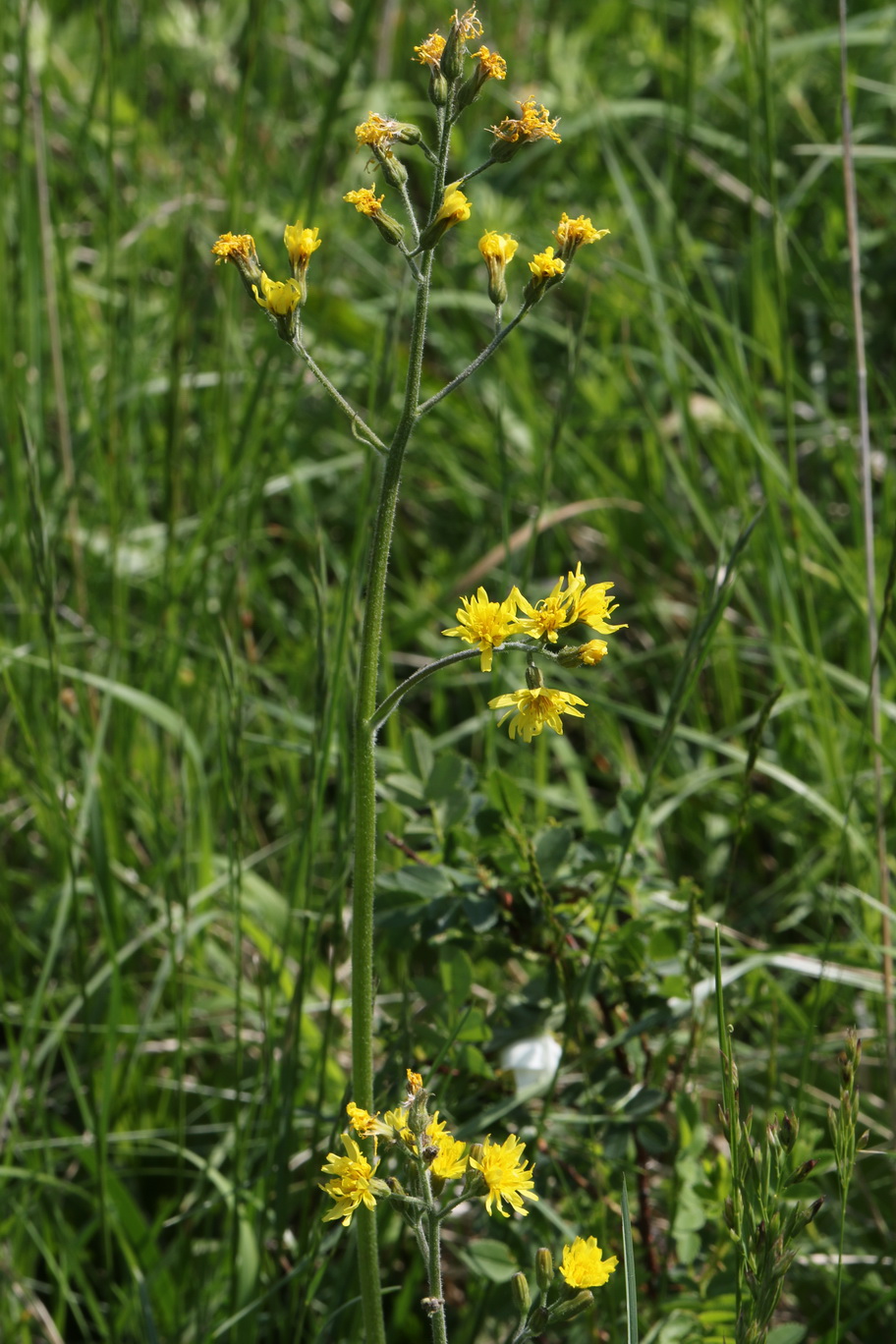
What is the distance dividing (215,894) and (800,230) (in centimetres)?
298

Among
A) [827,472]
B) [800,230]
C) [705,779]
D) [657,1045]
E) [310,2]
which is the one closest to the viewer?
[657,1045]

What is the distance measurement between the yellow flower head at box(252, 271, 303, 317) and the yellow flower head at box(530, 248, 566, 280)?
26 cm

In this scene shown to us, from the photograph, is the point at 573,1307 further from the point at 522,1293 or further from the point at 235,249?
the point at 235,249

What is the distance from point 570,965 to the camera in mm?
1904

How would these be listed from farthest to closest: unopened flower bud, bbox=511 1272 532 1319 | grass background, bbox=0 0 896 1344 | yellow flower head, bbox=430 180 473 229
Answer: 1. grass background, bbox=0 0 896 1344
2. unopened flower bud, bbox=511 1272 532 1319
3. yellow flower head, bbox=430 180 473 229

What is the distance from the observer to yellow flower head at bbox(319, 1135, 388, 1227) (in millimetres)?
1306

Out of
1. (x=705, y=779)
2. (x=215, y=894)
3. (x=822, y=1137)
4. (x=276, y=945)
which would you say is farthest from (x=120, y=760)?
(x=822, y=1137)

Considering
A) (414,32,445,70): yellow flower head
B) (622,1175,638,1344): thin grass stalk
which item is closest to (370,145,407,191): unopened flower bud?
(414,32,445,70): yellow flower head

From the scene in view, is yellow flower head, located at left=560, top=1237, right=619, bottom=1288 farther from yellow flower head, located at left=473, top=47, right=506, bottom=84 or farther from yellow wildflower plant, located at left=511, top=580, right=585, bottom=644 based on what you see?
yellow flower head, located at left=473, top=47, right=506, bottom=84

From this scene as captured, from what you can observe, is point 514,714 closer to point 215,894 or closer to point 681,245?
point 215,894

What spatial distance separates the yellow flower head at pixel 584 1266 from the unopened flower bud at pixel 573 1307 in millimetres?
12

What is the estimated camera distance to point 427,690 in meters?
3.38

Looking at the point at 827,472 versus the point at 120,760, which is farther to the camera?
the point at 827,472

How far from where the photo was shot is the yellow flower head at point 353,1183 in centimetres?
131
